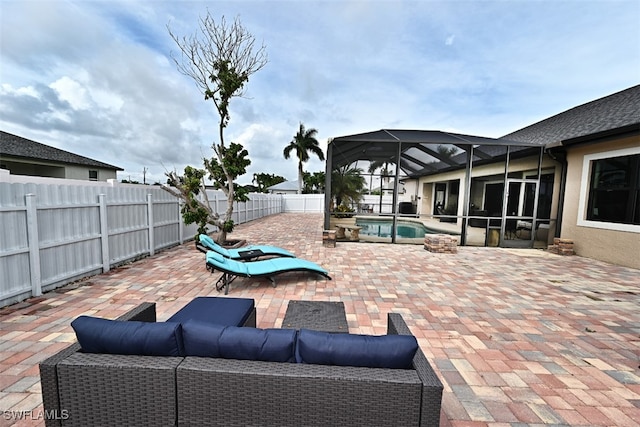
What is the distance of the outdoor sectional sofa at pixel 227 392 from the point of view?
4.79 feet

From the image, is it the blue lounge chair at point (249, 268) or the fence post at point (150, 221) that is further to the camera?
the fence post at point (150, 221)

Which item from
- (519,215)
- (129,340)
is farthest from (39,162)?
(519,215)

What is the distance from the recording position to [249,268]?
507 centimetres

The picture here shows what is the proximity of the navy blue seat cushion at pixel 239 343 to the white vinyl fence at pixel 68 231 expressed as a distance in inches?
169

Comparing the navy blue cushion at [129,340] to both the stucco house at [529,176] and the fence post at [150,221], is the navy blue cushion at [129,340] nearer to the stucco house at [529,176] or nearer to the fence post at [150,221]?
the fence post at [150,221]

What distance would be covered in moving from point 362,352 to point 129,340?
142 centimetres

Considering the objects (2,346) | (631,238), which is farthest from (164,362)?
(631,238)

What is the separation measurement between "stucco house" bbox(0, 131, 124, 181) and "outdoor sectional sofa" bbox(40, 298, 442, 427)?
2168cm

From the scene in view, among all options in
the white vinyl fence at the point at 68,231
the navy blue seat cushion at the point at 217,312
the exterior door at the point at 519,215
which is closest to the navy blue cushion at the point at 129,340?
the navy blue seat cushion at the point at 217,312

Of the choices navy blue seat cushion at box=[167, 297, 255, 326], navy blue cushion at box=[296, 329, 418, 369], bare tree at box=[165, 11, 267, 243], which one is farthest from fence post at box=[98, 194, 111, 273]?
navy blue cushion at box=[296, 329, 418, 369]

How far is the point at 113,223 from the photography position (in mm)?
5926

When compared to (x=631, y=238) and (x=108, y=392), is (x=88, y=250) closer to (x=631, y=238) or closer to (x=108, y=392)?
(x=108, y=392)

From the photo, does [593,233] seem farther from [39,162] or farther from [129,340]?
[39,162]

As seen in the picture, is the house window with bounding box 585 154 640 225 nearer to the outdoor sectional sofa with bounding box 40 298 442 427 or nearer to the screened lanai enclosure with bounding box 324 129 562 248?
the screened lanai enclosure with bounding box 324 129 562 248
